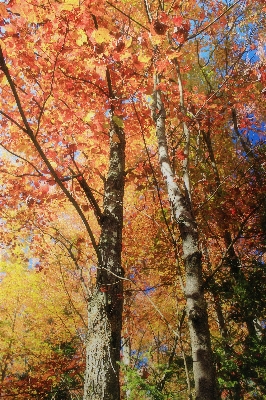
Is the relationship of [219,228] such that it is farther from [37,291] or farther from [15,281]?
[15,281]

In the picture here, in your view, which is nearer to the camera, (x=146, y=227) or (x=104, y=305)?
(x=104, y=305)

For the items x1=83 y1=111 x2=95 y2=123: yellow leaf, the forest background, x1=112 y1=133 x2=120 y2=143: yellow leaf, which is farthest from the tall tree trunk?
x1=83 y1=111 x2=95 y2=123: yellow leaf

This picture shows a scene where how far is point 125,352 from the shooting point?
30.6ft

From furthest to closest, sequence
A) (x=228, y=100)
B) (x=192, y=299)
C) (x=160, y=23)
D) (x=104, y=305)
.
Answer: (x=228, y=100)
(x=104, y=305)
(x=160, y=23)
(x=192, y=299)

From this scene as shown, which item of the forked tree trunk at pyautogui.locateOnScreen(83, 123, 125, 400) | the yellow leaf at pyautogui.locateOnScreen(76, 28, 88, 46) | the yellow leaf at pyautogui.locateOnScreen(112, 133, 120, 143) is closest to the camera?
the forked tree trunk at pyautogui.locateOnScreen(83, 123, 125, 400)

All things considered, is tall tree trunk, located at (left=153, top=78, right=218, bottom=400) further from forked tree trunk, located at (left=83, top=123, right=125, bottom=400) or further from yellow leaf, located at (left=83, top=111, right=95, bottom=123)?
yellow leaf, located at (left=83, top=111, right=95, bottom=123)

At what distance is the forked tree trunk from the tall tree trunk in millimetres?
622

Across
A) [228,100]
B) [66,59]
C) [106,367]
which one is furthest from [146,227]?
[106,367]

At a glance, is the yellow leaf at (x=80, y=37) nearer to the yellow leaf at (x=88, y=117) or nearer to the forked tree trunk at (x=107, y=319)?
the yellow leaf at (x=88, y=117)

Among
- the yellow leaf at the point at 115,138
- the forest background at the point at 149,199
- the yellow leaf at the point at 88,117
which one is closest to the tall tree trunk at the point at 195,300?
the forest background at the point at 149,199

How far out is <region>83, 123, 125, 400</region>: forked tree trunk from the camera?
3303 mm

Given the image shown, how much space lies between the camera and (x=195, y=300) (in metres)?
A: 1.97

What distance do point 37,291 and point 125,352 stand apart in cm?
598

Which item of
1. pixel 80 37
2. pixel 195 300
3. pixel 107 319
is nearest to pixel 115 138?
pixel 80 37
